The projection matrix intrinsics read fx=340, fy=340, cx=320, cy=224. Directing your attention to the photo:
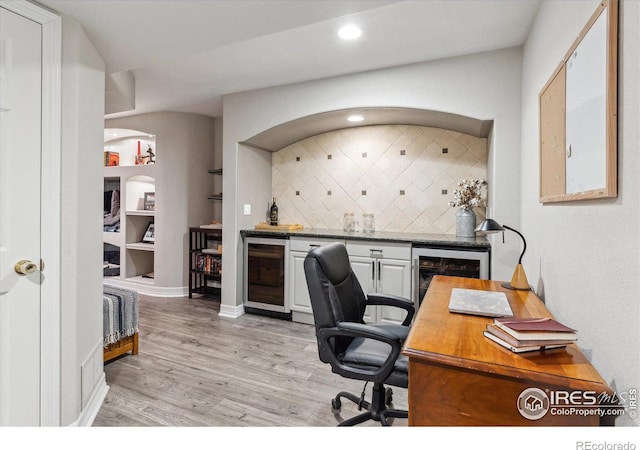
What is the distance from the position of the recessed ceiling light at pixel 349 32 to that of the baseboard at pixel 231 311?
2.94 m

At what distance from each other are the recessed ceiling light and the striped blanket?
269 cm

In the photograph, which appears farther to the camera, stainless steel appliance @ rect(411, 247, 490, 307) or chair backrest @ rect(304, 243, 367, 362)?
stainless steel appliance @ rect(411, 247, 490, 307)

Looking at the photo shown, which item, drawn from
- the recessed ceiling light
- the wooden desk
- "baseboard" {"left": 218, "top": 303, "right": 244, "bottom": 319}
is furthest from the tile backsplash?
the wooden desk

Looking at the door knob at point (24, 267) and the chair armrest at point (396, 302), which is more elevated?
the door knob at point (24, 267)

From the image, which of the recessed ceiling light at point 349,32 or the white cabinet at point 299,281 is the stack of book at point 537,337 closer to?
the recessed ceiling light at point 349,32

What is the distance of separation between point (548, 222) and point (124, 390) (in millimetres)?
2787

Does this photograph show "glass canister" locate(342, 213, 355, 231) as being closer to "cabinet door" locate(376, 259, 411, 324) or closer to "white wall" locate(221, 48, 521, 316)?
"cabinet door" locate(376, 259, 411, 324)

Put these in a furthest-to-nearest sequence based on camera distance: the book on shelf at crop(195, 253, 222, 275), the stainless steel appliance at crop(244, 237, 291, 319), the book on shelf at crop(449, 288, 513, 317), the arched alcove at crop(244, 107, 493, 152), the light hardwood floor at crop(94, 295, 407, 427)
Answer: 1. the book on shelf at crop(195, 253, 222, 275)
2. the stainless steel appliance at crop(244, 237, 291, 319)
3. the arched alcove at crop(244, 107, 493, 152)
4. the light hardwood floor at crop(94, 295, 407, 427)
5. the book on shelf at crop(449, 288, 513, 317)

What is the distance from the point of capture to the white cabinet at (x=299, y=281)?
3601 mm

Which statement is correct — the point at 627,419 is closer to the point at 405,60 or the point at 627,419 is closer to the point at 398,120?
the point at 405,60

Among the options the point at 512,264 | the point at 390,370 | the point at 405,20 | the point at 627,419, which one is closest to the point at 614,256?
the point at 627,419

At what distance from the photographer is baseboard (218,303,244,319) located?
3879mm

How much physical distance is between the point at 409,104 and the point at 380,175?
973 mm

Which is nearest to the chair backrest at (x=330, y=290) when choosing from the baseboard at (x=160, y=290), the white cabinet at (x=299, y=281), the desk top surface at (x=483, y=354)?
the desk top surface at (x=483, y=354)
